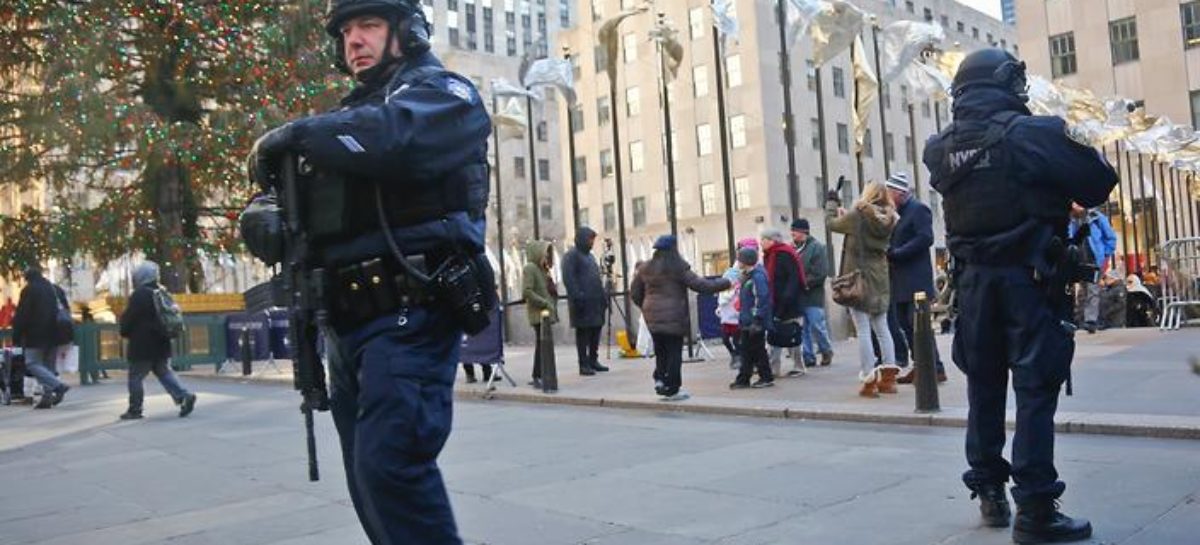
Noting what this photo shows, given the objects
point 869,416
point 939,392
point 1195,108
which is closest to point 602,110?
point 1195,108

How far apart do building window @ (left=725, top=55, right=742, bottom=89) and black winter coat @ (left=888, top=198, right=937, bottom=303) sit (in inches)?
1625

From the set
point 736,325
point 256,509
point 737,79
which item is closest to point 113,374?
point 736,325

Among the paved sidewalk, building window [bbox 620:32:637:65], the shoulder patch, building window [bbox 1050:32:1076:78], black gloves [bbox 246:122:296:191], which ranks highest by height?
building window [bbox 620:32:637:65]

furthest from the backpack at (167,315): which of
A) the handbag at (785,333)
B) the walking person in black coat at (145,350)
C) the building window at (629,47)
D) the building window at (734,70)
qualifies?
the building window at (629,47)

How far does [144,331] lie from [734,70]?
4175cm

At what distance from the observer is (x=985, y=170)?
4.16 meters

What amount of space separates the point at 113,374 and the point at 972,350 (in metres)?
20.8

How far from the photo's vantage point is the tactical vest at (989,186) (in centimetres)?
408

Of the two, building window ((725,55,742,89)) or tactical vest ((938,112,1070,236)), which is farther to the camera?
building window ((725,55,742,89))

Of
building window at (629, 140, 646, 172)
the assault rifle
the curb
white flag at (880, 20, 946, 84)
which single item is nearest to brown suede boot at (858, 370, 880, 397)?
the curb

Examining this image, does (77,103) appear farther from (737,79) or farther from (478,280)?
(737,79)

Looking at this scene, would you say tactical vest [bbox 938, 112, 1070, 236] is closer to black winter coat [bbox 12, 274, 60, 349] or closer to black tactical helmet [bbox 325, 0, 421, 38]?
black tactical helmet [bbox 325, 0, 421, 38]

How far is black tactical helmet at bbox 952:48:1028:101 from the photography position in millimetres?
4270

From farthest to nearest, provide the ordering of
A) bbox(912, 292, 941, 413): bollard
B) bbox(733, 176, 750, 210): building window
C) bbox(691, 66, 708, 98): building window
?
bbox(691, 66, 708, 98): building window, bbox(733, 176, 750, 210): building window, bbox(912, 292, 941, 413): bollard
